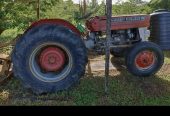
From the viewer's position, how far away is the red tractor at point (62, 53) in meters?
5.48

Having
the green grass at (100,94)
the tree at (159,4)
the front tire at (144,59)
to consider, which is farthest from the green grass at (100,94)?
the tree at (159,4)

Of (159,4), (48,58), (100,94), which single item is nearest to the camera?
(100,94)

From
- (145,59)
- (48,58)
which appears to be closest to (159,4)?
(145,59)

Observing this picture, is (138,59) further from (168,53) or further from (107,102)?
(168,53)

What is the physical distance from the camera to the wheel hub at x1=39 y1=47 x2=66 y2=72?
225 inches

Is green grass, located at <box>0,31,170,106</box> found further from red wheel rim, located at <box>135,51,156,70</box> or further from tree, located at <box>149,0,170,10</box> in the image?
tree, located at <box>149,0,170,10</box>

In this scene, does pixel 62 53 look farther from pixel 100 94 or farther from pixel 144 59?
pixel 144 59

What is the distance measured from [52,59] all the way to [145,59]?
1.73 meters

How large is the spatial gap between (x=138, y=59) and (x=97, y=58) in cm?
193

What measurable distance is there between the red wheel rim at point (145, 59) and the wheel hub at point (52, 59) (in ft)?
4.67

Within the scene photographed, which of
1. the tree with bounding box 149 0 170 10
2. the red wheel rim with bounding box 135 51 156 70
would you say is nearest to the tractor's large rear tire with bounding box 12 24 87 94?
the red wheel rim with bounding box 135 51 156 70

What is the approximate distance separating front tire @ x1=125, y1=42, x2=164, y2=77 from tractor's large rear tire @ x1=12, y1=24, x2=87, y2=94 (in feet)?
3.41

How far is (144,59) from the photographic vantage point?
636cm

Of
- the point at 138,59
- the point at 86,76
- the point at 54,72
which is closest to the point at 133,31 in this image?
the point at 138,59
